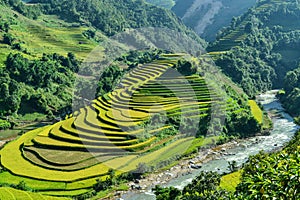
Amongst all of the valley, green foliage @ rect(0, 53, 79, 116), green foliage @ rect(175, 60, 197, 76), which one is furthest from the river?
green foliage @ rect(0, 53, 79, 116)

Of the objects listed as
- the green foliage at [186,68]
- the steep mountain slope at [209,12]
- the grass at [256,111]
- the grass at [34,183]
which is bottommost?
the grass at [34,183]

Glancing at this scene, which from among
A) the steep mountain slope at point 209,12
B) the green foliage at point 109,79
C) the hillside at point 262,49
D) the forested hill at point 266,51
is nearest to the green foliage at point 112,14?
the steep mountain slope at point 209,12

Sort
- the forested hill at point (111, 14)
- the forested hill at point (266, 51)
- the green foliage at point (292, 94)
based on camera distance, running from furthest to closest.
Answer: the forested hill at point (111, 14)
the forested hill at point (266, 51)
the green foliage at point (292, 94)

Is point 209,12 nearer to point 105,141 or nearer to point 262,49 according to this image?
point 262,49

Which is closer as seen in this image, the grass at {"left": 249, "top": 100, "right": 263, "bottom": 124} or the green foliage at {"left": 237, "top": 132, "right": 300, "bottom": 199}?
the green foliage at {"left": 237, "top": 132, "right": 300, "bottom": 199}

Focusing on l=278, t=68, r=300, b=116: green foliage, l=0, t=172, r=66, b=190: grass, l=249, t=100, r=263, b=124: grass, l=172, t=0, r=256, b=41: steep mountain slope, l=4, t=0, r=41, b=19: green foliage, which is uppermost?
l=172, t=0, r=256, b=41: steep mountain slope

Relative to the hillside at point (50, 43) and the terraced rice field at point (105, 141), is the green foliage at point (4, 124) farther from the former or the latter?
the terraced rice field at point (105, 141)

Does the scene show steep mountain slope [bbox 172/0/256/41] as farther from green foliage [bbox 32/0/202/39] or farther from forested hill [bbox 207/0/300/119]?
forested hill [bbox 207/0/300/119]
